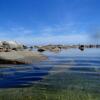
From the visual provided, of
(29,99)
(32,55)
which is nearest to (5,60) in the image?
(32,55)

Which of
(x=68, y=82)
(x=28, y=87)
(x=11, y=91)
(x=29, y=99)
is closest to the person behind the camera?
(x=29, y=99)

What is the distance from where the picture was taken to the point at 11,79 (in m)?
15.0

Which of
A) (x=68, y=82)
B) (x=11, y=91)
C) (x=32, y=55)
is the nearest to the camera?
(x=11, y=91)

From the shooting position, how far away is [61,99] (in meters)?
10.4

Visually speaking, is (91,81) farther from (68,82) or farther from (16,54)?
(16,54)

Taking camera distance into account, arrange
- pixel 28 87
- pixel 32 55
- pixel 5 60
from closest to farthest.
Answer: pixel 28 87 < pixel 5 60 < pixel 32 55

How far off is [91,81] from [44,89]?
300 cm

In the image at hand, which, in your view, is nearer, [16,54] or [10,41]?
[16,54]

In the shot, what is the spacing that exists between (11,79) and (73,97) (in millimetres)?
5310

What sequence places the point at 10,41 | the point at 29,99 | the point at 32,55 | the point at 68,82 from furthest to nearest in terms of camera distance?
the point at 10,41 < the point at 32,55 < the point at 68,82 < the point at 29,99

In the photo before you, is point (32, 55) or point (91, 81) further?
point (32, 55)

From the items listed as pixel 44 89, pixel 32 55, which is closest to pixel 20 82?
pixel 44 89

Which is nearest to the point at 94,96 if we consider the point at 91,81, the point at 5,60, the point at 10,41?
the point at 91,81

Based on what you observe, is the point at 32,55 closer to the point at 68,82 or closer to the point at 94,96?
the point at 68,82
